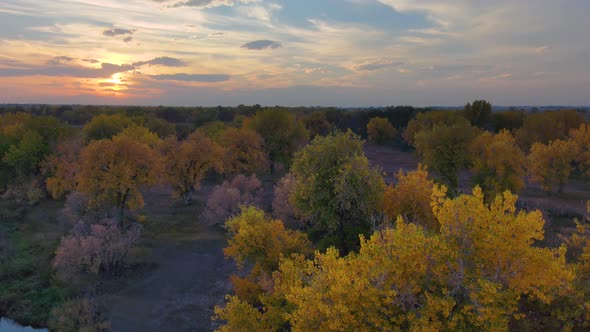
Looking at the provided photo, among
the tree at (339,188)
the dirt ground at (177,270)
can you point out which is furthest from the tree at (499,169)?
the tree at (339,188)

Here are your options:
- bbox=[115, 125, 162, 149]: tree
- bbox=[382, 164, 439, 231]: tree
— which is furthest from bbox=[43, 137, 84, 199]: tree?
bbox=[382, 164, 439, 231]: tree

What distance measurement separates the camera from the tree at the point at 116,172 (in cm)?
3344

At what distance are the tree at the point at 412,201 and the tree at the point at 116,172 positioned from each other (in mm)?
22096

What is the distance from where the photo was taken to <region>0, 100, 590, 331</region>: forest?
12680 mm

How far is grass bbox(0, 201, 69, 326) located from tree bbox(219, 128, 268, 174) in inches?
784

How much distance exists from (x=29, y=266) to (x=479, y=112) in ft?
273

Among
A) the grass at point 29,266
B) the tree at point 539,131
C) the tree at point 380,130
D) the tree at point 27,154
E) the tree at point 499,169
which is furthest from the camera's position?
the tree at point 380,130

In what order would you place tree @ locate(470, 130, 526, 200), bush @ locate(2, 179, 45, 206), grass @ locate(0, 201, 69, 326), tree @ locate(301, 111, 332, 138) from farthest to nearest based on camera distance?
1. tree @ locate(301, 111, 332, 138)
2. bush @ locate(2, 179, 45, 206)
3. tree @ locate(470, 130, 526, 200)
4. grass @ locate(0, 201, 69, 326)

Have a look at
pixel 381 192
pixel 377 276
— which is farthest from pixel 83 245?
pixel 377 276

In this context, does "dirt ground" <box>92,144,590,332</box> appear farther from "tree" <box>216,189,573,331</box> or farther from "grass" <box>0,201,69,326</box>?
"tree" <box>216,189,573,331</box>

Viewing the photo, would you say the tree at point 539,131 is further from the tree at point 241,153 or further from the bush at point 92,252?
the bush at point 92,252

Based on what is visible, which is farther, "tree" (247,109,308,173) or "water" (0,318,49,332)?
"tree" (247,109,308,173)

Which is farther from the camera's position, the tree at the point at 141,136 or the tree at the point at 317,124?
the tree at the point at 317,124

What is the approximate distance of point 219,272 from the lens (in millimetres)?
28531
